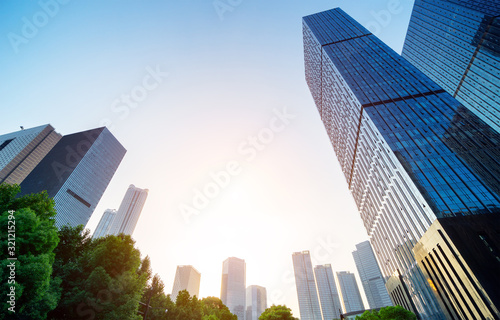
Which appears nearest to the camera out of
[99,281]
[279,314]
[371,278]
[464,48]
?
[99,281]

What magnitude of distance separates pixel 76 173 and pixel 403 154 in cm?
10769

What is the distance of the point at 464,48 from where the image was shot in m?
70.1

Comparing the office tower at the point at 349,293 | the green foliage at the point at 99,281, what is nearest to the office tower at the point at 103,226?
the green foliage at the point at 99,281

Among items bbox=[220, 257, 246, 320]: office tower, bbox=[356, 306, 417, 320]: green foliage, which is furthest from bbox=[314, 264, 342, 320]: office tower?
bbox=[356, 306, 417, 320]: green foliage

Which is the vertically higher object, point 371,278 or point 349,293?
point 371,278

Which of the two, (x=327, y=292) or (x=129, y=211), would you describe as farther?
(x=129, y=211)

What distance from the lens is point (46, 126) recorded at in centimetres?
9962

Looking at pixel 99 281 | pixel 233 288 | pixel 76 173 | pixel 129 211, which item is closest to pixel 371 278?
pixel 233 288

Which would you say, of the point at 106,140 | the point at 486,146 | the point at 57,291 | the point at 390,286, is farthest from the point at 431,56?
the point at 106,140

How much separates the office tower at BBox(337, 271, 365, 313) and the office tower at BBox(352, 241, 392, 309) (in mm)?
8337

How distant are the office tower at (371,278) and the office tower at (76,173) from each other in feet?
647

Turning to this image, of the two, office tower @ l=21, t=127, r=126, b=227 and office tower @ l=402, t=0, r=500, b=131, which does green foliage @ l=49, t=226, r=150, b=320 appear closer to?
office tower @ l=21, t=127, r=126, b=227

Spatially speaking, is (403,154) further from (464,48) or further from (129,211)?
(129,211)

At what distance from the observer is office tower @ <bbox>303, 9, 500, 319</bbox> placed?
30.8 meters
